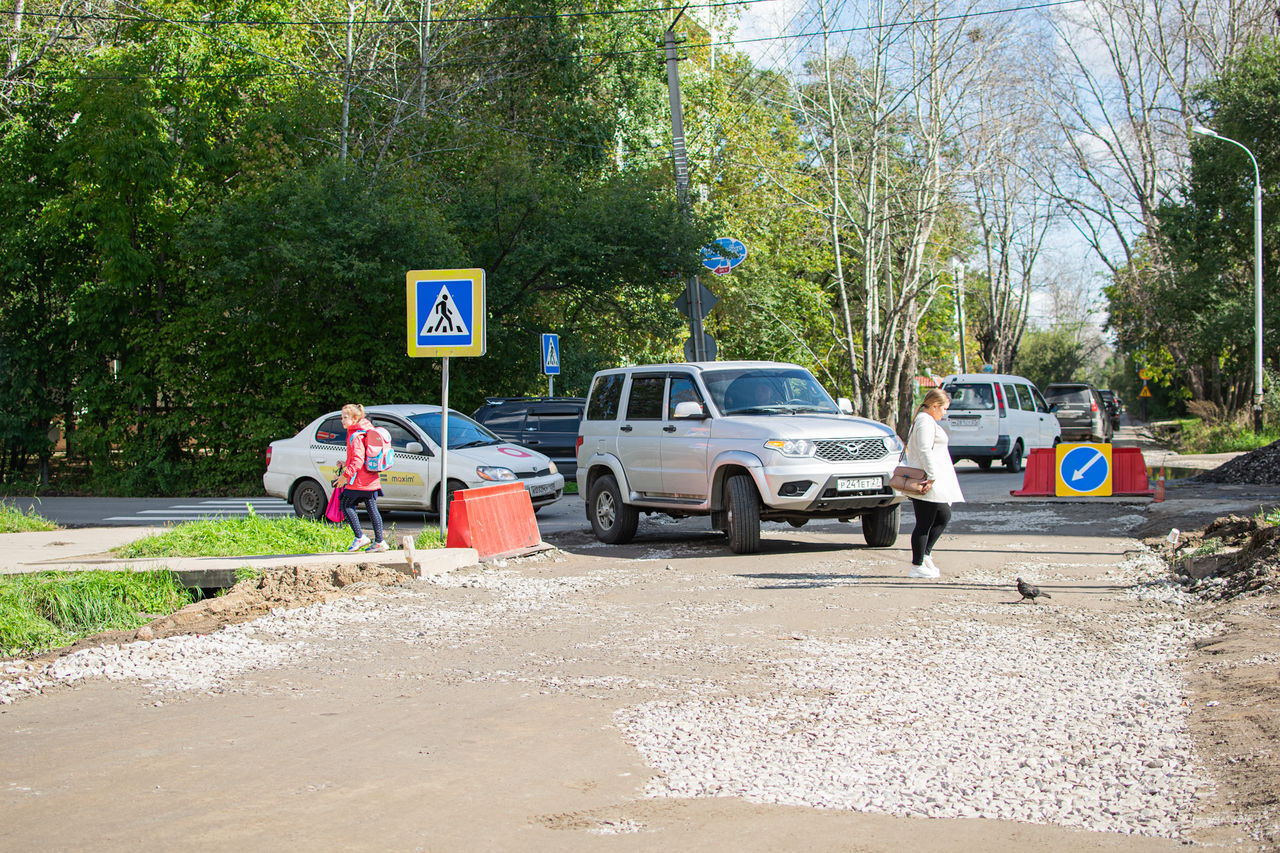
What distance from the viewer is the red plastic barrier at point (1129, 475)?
1834cm

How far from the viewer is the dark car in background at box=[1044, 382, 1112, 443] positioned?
34.3 metres

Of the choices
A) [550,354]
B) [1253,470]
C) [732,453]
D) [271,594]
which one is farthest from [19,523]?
[1253,470]

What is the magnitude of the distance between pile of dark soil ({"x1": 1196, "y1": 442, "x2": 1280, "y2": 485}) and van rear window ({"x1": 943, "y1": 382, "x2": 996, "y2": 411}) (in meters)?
4.91

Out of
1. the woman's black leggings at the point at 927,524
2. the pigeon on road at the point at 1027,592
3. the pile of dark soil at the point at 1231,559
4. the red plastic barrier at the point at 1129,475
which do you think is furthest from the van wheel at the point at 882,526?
the red plastic barrier at the point at 1129,475

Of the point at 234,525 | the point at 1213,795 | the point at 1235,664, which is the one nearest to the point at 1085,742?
the point at 1213,795

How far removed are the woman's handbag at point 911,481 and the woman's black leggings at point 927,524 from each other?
0.13 meters

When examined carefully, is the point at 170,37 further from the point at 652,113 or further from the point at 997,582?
the point at 997,582

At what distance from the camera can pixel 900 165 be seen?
36312 mm

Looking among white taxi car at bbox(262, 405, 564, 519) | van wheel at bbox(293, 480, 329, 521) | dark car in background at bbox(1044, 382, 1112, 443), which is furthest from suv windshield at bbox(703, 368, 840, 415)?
dark car in background at bbox(1044, 382, 1112, 443)

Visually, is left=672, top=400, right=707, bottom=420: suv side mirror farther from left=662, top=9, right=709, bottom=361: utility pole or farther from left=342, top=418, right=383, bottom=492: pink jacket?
left=662, top=9, right=709, bottom=361: utility pole

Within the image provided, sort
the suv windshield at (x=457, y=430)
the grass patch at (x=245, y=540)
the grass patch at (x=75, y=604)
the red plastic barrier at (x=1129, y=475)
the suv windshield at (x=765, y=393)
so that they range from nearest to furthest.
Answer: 1. the grass patch at (x=75, y=604)
2. the grass patch at (x=245, y=540)
3. the suv windshield at (x=765, y=393)
4. the suv windshield at (x=457, y=430)
5. the red plastic barrier at (x=1129, y=475)

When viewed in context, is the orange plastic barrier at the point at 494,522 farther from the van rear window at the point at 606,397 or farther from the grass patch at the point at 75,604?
the grass patch at the point at 75,604

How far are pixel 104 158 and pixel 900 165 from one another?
2236cm

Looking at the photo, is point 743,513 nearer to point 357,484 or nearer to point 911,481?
point 911,481
